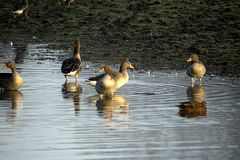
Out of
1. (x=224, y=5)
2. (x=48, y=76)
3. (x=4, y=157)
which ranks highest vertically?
(x=224, y=5)

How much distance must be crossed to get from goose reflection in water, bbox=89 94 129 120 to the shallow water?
2 centimetres

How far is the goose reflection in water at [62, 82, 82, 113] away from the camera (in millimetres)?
20775

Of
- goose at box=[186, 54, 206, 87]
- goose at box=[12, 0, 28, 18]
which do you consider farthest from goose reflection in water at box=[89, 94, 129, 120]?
goose at box=[12, 0, 28, 18]

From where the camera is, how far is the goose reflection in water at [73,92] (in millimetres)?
20775

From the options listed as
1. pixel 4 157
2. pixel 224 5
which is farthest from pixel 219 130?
pixel 224 5

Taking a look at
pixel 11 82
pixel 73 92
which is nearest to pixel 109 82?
pixel 73 92

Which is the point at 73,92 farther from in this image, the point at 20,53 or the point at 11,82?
the point at 20,53

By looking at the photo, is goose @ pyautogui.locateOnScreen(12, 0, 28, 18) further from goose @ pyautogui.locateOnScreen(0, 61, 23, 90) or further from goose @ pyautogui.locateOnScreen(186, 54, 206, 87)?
goose @ pyautogui.locateOnScreen(0, 61, 23, 90)

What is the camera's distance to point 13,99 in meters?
21.8

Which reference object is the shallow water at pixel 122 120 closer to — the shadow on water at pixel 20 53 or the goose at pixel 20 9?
the shadow on water at pixel 20 53

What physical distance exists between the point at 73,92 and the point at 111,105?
236 centimetres

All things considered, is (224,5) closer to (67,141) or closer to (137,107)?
(137,107)

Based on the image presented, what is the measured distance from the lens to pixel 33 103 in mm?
20734

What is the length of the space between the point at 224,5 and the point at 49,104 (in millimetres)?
18835
